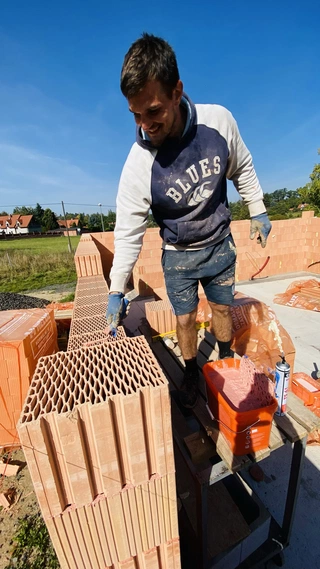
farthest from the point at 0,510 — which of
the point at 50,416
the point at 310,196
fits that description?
the point at 310,196

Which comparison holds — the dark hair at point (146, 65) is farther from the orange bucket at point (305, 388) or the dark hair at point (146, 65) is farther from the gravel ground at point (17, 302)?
the gravel ground at point (17, 302)

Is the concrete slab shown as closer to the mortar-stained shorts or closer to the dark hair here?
the mortar-stained shorts

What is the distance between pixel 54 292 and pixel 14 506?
8.74m

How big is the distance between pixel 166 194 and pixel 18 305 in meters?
7.41

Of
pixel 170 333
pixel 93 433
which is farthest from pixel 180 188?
pixel 170 333

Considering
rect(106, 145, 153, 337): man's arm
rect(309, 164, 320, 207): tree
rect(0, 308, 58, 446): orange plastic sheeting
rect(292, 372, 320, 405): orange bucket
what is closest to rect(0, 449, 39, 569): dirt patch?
rect(0, 308, 58, 446): orange plastic sheeting

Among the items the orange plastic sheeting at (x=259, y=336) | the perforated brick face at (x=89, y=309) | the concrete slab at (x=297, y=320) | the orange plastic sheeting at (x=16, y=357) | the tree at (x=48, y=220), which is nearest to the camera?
the orange plastic sheeting at (x=16, y=357)

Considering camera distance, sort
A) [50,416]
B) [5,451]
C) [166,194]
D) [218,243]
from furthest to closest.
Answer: [5,451]
[218,243]
[166,194]
[50,416]

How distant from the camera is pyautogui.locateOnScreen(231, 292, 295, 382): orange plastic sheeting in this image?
2.91 metres

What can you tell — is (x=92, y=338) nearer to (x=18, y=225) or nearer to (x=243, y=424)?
(x=243, y=424)

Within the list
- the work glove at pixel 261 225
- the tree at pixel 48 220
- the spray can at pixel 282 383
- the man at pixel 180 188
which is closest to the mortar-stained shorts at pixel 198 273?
the man at pixel 180 188

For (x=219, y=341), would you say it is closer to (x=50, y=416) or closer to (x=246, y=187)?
(x=246, y=187)

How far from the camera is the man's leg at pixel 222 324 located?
2143 millimetres

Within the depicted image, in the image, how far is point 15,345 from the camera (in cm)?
222
